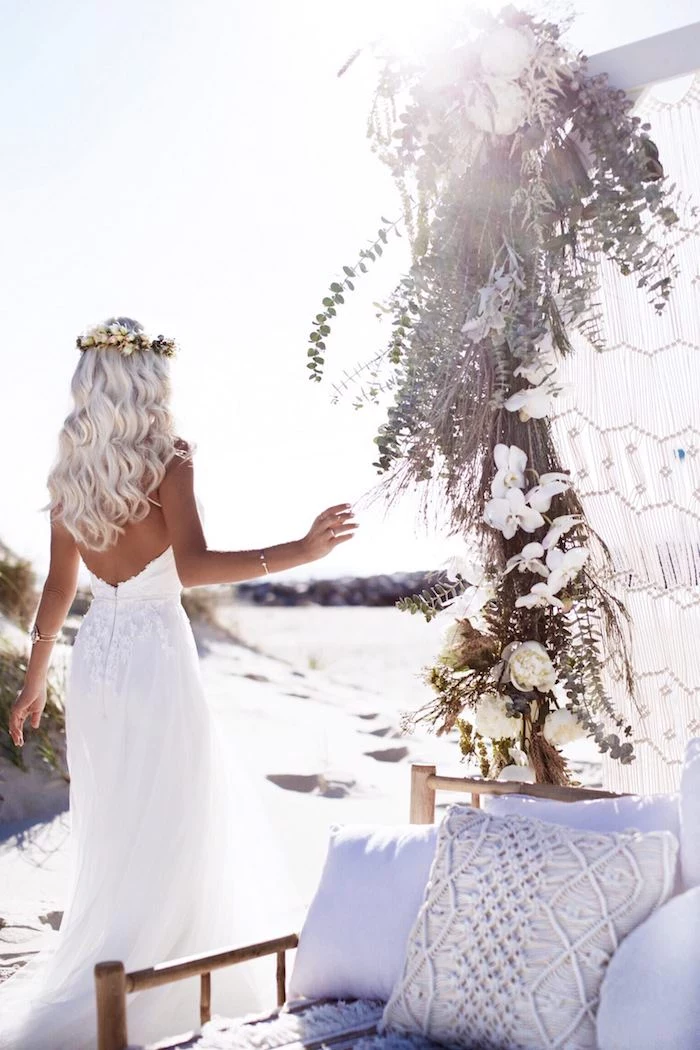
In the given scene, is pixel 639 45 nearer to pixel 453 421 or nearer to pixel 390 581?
pixel 453 421

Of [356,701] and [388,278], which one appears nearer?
[388,278]

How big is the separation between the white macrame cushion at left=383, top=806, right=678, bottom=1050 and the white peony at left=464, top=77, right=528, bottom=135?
145 cm

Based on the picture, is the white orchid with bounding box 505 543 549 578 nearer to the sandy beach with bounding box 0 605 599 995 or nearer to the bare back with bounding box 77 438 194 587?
the sandy beach with bounding box 0 605 599 995

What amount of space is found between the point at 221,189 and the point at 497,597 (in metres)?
12.6

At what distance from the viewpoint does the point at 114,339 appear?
291cm

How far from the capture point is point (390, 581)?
2062 centimetres

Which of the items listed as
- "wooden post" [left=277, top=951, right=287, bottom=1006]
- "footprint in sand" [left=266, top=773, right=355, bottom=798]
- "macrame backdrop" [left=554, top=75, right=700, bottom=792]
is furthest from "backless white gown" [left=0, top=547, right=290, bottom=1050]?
"footprint in sand" [left=266, top=773, right=355, bottom=798]

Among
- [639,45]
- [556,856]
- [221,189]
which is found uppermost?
[221,189]

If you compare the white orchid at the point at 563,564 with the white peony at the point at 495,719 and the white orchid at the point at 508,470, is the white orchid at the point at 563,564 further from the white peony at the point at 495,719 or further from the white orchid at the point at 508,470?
the white peony at the point at 495,719

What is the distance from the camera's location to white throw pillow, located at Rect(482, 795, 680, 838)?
198 centimetres

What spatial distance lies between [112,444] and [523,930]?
5.31 ft

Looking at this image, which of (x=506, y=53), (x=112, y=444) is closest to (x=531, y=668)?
(x=112, y=444)

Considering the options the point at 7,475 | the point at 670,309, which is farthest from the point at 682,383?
the point at 7,475

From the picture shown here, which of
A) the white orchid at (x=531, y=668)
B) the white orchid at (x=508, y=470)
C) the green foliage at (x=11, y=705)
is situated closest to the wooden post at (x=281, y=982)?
the white orchid at (x=531, y=668)
